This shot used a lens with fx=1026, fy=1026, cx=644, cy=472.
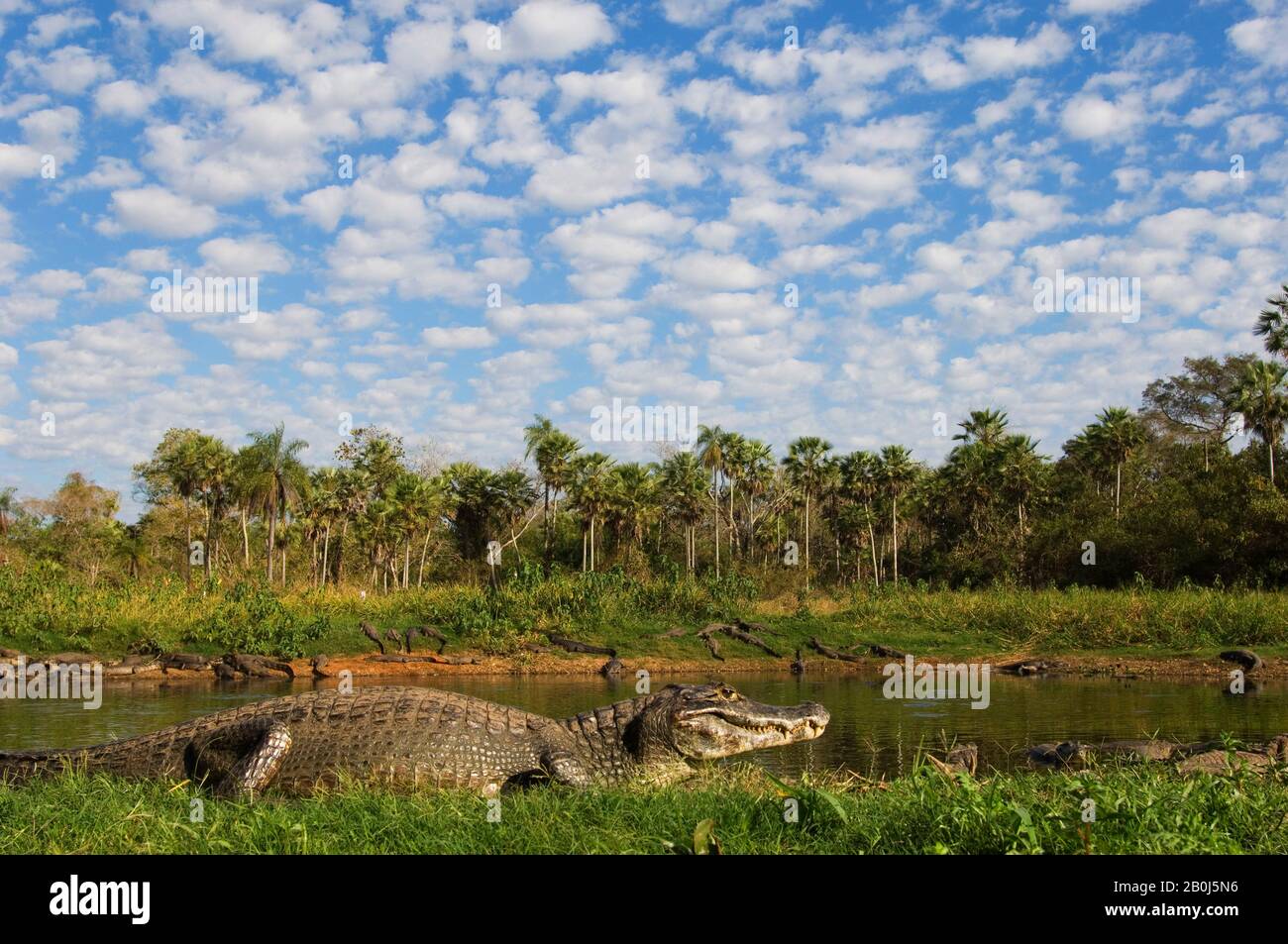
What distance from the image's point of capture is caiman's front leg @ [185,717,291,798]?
7.52 meters

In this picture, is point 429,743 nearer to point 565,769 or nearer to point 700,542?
point 565,769

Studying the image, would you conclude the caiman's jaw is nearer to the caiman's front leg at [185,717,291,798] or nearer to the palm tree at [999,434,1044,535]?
the caiman's front leg at [185,717,291,798]

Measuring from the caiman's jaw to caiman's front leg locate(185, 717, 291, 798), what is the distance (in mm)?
3103

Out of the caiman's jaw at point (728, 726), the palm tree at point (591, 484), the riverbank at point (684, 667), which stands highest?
the palm tree at point (591, 484)

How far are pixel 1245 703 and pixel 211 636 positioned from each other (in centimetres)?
2493

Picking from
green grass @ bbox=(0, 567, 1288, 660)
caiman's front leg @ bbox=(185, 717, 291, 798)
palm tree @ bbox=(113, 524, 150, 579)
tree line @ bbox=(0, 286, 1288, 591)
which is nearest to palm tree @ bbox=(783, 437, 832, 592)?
tree line @ bbox=(0, 286, 1288, 591)

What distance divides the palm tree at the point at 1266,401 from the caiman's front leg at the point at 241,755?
129 feet

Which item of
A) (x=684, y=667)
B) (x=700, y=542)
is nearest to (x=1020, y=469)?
(x=700, y=542)

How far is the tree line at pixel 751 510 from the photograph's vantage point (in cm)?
3912

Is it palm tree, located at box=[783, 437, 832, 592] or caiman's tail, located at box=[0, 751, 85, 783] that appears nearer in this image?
caiman's tail, located at box=[0, 751, 85, 783]

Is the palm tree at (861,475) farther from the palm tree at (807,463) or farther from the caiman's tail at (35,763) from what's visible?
the caiman's tail at (35,763)

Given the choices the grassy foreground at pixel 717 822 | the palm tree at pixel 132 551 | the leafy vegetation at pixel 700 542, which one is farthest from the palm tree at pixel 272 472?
the grassy foreground at pixel 717 822

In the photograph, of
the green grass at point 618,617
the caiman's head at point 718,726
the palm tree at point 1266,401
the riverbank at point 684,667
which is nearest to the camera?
the caiman's head at point 718,726

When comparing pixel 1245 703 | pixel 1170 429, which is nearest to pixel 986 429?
pixel 1170 429
